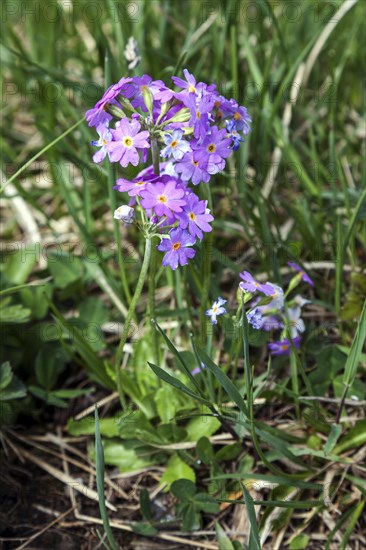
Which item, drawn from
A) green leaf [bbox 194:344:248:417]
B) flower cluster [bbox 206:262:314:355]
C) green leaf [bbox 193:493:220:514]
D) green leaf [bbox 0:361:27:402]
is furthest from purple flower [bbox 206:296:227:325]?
green leaf [bbox 0:361:27:402]

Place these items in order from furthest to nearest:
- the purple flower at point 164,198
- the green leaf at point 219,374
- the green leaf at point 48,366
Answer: the green leaf at point 48,366
the green leaf at point 219,374
the purple flower at point 164,198

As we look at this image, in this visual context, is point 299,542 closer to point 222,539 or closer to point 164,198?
point 222,539

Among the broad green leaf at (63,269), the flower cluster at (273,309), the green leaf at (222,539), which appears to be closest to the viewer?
the flower cluster at (273,309)

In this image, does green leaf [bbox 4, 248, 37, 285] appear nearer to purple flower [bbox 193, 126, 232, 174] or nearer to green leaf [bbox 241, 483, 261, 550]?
purple flower [bbox 193, 126, 232, 174]

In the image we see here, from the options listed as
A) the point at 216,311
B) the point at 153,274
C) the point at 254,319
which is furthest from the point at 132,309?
the point at 254,319

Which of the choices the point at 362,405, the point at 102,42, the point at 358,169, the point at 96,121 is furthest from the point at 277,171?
the point at 96,121

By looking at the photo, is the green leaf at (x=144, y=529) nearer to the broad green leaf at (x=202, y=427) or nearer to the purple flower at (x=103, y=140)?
the broad green leaf at (x=202, y=427)

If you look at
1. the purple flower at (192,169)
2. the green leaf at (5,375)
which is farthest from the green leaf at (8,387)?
the purple flower at (192,169)
